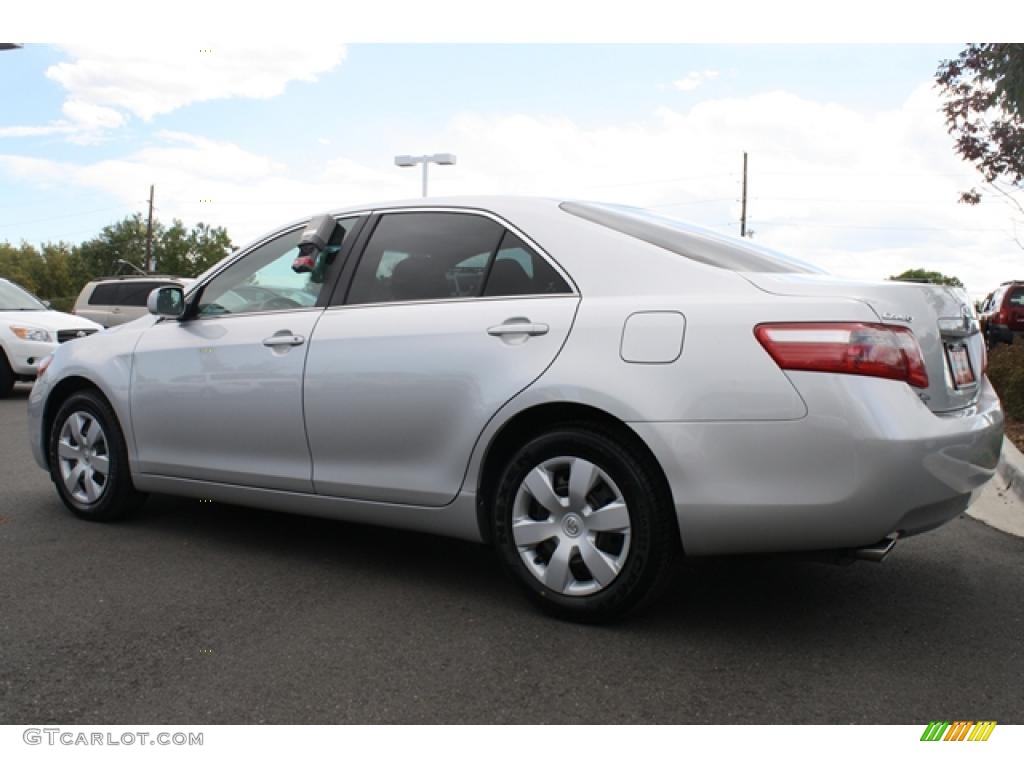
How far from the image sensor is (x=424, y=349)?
4.13 metres

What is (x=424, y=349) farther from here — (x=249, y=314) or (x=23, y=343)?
(x=23, y=343)

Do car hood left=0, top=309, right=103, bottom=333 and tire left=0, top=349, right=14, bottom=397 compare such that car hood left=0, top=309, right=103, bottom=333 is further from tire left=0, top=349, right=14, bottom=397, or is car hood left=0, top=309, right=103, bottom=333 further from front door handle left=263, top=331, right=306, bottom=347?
front door handle left=263, top=331, right=306, bottom=347

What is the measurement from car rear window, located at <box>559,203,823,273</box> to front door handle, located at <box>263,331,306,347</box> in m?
1.31

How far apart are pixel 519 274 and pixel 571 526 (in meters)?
1.02

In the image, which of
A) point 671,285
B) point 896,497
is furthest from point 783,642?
point 671,285

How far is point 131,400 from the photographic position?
5285 mm

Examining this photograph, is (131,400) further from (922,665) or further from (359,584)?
(922,665)

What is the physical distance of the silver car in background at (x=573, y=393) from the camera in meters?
3.38

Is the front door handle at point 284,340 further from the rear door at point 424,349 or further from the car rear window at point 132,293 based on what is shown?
the car rear window at point 132,293

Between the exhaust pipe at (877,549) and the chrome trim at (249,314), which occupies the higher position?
the chrome trim at (249,314)

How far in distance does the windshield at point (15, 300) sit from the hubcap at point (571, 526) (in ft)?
39.5

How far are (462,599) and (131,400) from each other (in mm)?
2209

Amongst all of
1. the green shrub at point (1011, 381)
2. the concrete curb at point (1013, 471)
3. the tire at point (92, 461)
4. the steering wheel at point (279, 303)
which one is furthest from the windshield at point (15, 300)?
the concrete curb at point (1013, 471)
